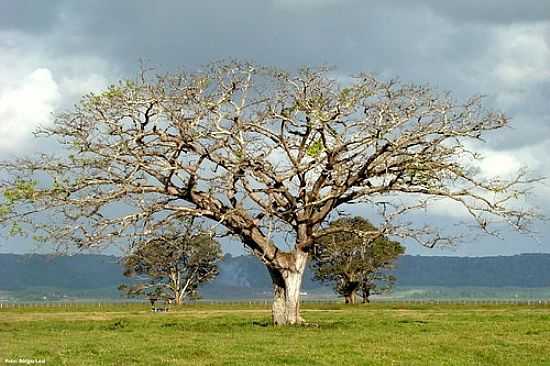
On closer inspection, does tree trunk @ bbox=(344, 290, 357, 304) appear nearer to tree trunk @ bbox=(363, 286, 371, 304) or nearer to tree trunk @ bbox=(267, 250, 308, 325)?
tree trunk @ bbox=(363, 286, 371, 304)

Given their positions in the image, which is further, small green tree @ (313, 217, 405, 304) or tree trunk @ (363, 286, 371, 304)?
tree trunk @ (363, 286, 371, 304)

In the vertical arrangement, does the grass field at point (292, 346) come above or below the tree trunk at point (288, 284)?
below

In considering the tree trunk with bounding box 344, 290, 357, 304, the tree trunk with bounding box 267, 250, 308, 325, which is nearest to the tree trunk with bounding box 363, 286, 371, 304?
the tree trunk with bounding box 344, 290, 357, 304

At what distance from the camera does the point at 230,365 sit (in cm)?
2461

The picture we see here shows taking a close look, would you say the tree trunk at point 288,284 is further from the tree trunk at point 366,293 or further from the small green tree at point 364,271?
the tree trunk at point 366,293

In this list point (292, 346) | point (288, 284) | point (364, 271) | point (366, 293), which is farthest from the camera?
point (366, 293)

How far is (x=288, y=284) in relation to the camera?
4253 cm

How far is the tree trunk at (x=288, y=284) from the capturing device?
139 ft

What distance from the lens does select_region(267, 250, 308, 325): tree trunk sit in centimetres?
4247

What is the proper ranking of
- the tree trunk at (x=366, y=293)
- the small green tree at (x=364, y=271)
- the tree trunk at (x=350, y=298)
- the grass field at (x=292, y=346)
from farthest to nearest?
the tree trunk at (x=366, y=293)
the tree trunk at (x=350, y=298)
the small green tree at (x=364, y=271)
the grass field at (x=292, y=346)

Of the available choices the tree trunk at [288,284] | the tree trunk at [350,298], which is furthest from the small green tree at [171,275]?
the tree trunk at [288,284]

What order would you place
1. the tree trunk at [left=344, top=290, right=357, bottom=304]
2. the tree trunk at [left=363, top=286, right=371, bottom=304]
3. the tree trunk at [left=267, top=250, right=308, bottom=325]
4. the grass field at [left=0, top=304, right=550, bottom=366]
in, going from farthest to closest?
the tree trunk at [left=363, top=286, right=371, bottom=304]
the tree trunk at [left=344, top=290, right=357, bottom=304]
the tree trunk at [left=267, top=250, right=308, bottom=325]
the grass field at [left=0, top=304, right=550, bottom=366]

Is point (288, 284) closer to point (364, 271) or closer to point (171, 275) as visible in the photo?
point (364, 271)

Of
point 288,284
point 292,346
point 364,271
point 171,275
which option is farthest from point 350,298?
point 292,346
